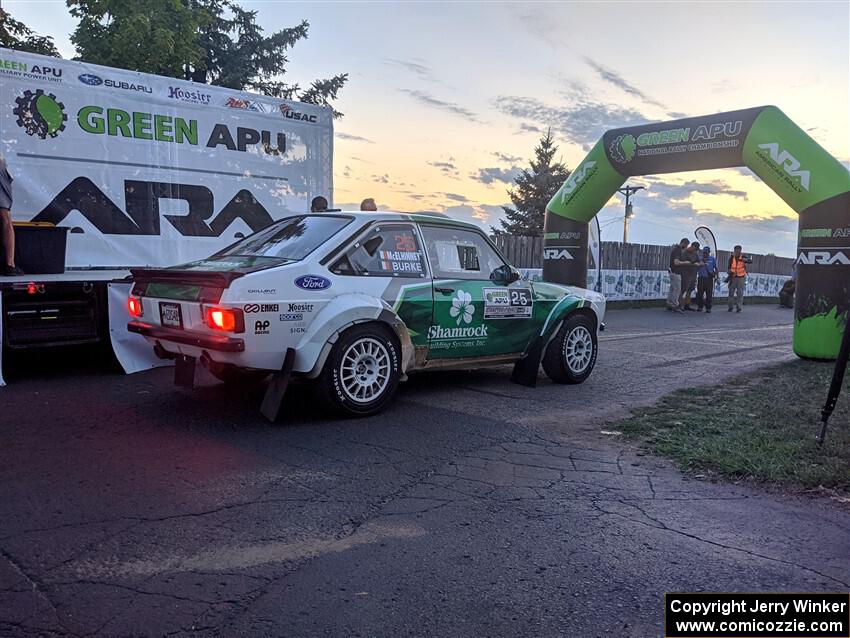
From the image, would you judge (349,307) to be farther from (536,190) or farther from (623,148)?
(536,190)

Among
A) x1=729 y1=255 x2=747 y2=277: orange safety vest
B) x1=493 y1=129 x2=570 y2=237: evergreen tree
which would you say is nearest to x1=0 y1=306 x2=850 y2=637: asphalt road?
x1=729 y1=255 x2=747 y2=277: orange safety vest

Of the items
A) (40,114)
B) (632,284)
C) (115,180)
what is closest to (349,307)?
(115,180)

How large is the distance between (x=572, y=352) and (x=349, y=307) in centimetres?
308

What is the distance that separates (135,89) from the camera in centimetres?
822

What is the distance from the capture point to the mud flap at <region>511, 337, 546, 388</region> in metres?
7.24

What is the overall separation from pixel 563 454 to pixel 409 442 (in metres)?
1.13

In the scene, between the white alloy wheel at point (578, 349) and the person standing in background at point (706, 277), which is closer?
the white alloy wheel at point (578, 349)

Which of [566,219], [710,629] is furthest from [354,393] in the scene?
[566,219]

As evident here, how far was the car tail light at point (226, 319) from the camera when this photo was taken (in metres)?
4.98

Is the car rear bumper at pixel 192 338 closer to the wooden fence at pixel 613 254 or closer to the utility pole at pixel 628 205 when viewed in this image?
the wooden fence at pixel 613 254

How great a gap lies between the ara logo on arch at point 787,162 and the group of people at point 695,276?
954 cm

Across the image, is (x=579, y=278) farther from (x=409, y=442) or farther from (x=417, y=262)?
(x=409, y=442)

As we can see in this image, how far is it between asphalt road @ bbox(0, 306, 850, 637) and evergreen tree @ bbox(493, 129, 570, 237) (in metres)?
40.3

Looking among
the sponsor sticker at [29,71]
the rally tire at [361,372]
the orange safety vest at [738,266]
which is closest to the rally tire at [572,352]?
the rally tire at [361,372]
